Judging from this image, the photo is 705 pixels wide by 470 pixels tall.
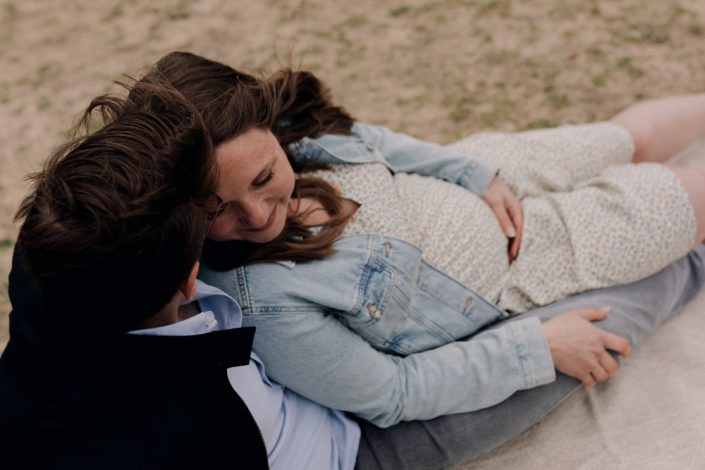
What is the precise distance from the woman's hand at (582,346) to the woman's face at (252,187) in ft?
2.64

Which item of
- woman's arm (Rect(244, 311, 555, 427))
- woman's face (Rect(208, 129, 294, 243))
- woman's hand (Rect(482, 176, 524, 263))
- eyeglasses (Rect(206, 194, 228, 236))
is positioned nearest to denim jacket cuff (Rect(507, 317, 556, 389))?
woman's arm (Rect(244, 311, 555, 427))

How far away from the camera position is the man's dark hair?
1.14 meters

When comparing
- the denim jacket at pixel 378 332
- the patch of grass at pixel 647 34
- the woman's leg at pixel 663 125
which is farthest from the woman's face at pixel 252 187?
the patch of grass at pixel 647 34

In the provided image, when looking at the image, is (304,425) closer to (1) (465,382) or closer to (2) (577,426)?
(1) (465,382)

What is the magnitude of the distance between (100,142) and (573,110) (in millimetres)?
2367

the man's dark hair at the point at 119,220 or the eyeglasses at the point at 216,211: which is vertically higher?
the man's dark hair at the point at 119,220

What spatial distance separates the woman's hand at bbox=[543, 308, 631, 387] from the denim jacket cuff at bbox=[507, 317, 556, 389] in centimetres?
4

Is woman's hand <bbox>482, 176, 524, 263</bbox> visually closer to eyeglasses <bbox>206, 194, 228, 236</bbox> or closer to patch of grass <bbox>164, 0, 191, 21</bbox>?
eyeglasses <bbox>206, 194, 228, 236</bbox>

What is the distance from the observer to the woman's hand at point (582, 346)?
5.85ft

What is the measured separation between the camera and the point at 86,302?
1176mm

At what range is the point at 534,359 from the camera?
1.74 m

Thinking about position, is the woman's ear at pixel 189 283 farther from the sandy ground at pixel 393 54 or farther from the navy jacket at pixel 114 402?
the sandy ground at pixel 393 54

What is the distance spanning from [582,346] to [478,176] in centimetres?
65

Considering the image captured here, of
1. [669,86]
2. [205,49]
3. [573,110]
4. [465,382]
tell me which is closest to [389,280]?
[465,382]
